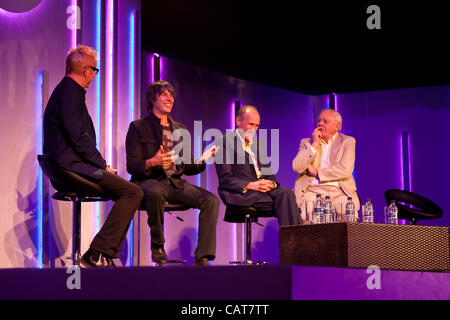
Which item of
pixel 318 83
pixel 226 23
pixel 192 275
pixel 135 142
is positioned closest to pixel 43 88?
pixel 135 142

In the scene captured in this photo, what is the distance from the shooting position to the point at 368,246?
11.8 ft

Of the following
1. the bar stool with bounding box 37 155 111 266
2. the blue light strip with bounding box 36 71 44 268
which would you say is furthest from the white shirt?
the blue light strip with bounding box 36 71 44 268

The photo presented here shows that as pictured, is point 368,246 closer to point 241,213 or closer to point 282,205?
point 282,205

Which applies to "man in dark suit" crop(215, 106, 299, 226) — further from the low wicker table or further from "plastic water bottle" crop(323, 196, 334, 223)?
the low wicker table

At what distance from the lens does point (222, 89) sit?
7.57 m

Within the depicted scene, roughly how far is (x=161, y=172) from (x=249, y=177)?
107 centimetres

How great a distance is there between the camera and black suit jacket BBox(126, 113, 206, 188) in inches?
197

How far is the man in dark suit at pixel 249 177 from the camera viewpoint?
5523 millimetres

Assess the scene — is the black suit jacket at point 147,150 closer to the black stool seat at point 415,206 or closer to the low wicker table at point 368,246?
the low wicker table at point 368,246

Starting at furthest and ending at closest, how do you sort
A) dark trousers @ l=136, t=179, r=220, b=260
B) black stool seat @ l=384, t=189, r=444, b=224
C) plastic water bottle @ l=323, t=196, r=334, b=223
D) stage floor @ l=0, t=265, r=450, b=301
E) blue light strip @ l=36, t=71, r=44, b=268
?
black stool seat @ l=384, t=189, r=444, b=224 → blue light strip @ l=36, t=71, r=44, b=268 → dark trousers @ l=136, t=179, r=220, b=260 → plastic water bottle @ l=323, t=196, r=334, b=223 → stage floor @ l=0, t=265, r=450, b=301

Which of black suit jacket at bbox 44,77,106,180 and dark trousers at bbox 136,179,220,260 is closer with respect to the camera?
black suit jacket at bbox 44,77,106,180

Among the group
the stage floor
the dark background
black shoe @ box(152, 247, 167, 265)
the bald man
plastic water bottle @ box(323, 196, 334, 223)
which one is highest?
the dark background

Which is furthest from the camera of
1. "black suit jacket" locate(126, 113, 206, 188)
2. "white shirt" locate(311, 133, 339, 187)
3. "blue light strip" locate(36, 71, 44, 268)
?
"white shirt" locate(311, 133, 339, 187)
